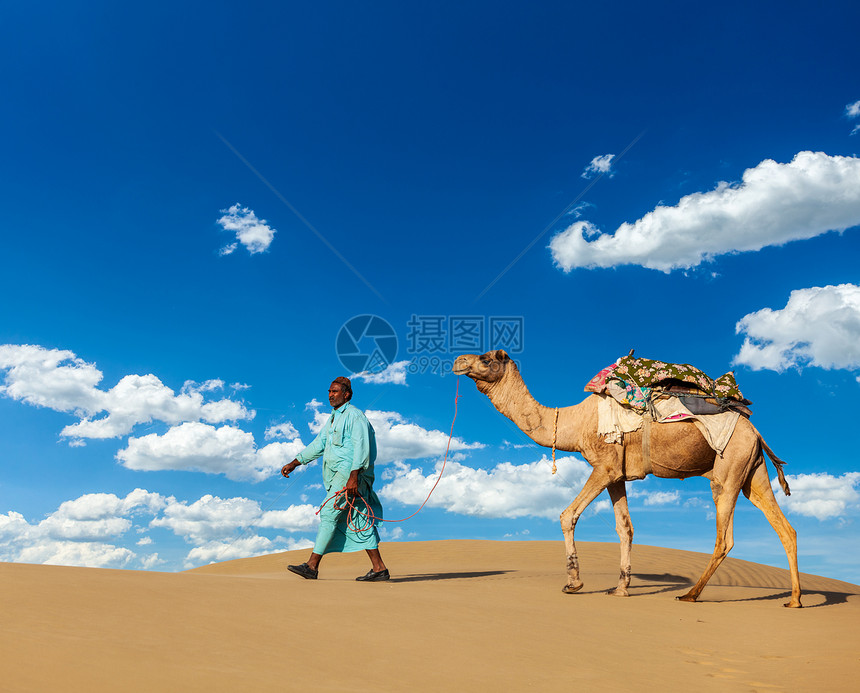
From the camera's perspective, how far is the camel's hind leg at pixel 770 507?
10.3 metres

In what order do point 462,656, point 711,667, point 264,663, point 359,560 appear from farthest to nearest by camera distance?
1. point 359,560
2. point 711,667
3. point 462,656
4. point 264,663

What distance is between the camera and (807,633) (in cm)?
752

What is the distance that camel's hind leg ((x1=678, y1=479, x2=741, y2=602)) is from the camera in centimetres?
991

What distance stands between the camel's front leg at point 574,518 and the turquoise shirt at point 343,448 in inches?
119

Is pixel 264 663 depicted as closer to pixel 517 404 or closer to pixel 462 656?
pixel 462 656

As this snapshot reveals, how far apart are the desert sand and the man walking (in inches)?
41.2

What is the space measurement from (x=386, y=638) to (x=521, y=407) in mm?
5941

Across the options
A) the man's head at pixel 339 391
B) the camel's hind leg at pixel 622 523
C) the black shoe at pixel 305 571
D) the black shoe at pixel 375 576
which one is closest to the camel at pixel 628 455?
the camel's hind leg at pixel 622 523

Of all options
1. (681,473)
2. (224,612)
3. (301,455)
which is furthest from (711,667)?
(301,455)

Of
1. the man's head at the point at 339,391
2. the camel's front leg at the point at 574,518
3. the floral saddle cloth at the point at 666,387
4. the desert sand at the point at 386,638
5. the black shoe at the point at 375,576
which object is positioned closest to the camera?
the desert sand at the point at 386,638

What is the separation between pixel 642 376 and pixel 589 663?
20.0 ft

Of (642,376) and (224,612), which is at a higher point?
(642,376)

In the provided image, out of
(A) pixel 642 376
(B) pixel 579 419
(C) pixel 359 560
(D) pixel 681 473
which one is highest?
(A) pixel 642 376

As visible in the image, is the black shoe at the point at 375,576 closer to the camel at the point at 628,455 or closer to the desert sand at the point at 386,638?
the desert sand at the point at 386,638
